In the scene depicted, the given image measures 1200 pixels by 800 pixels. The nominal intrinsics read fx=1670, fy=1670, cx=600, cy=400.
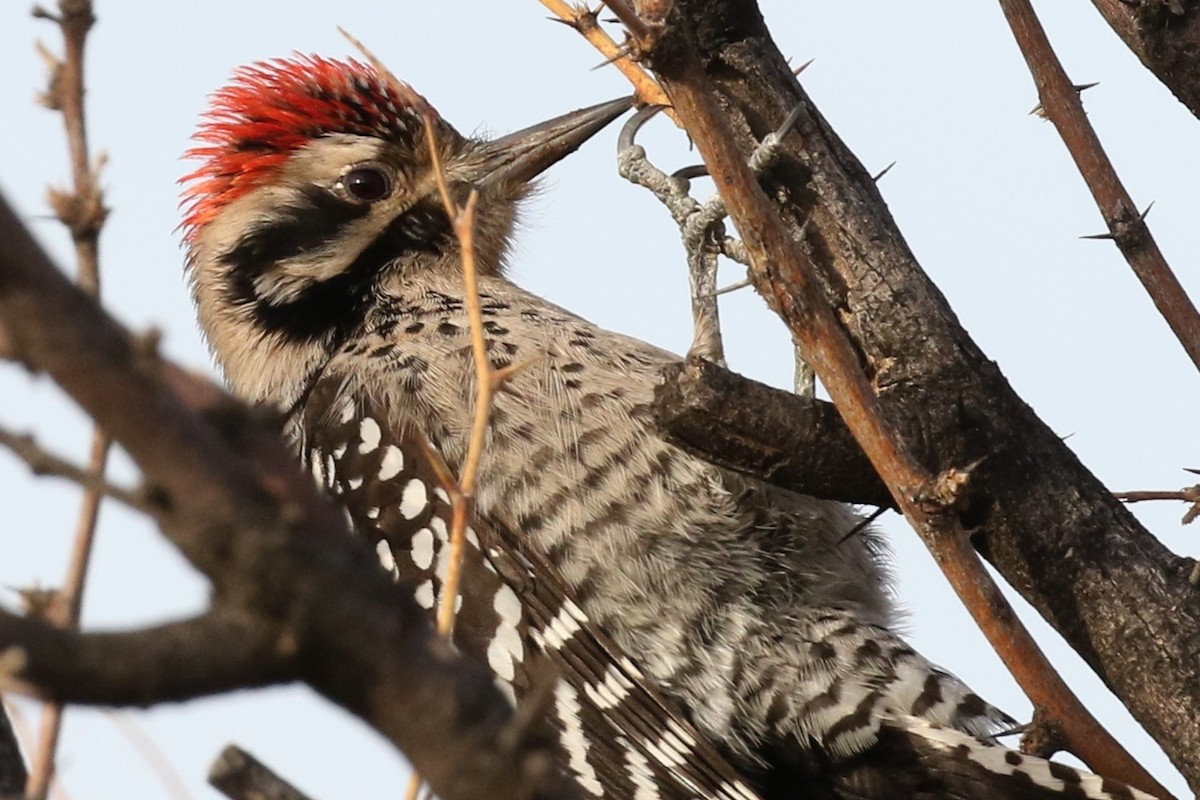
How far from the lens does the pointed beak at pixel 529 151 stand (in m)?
4.54

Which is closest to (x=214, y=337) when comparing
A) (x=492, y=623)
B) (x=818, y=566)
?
(x=492, y=623)

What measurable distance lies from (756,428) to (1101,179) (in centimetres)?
75

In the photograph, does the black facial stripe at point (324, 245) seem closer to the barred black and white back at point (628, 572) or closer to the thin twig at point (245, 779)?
the barred black and white back at point (628, 572)

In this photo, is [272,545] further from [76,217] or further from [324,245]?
[324,245]

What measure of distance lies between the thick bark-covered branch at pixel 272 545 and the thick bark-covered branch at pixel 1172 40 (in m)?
2.23

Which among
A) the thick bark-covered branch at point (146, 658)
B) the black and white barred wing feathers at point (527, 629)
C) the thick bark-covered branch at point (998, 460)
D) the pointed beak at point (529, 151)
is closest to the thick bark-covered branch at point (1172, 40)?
the thick bark-covered branch at point (998, 460)

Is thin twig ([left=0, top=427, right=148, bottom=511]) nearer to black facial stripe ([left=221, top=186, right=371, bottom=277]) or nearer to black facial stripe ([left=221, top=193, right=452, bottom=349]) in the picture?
black facial stripe ([left=221, top=193, right=452, bottom=349])

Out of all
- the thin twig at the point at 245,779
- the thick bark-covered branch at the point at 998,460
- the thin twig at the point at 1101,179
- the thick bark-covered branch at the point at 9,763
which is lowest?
the thick bark-covered branch at the point at 9,763

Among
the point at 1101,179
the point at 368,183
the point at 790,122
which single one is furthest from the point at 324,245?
the point at 1101,179

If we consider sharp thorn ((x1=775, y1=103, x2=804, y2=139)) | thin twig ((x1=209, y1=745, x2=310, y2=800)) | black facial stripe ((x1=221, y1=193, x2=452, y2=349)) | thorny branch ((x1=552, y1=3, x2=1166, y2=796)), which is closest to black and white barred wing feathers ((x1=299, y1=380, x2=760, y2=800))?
black facial stripe ((x1=221, y1=193, x2=452, y2=349))

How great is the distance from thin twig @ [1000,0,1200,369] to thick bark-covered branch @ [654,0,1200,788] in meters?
0.28

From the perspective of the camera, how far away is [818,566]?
3732 millimetres

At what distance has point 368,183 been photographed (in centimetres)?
443

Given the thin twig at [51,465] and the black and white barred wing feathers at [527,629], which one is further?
the black and white barred wing feathers at [527,629]
